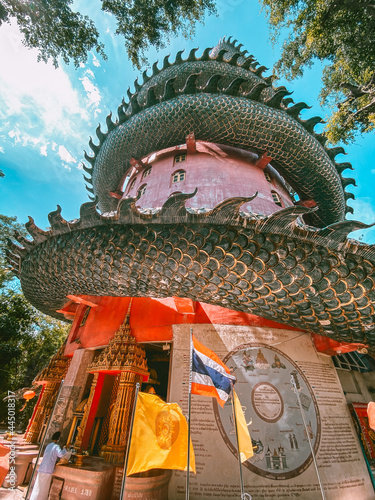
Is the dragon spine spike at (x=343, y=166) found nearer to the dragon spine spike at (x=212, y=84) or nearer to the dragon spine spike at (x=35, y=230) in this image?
Answer: the dragon spine spike at (x=212, y=84)

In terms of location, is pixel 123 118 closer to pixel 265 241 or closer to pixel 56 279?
pixel 56 279

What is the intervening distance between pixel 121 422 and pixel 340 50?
593 inches

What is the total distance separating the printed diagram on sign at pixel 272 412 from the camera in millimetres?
4445

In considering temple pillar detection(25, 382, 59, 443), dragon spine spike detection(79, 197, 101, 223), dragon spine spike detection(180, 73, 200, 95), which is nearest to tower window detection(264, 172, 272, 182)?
dragon spine spike detection(180, 73, 200, 95)

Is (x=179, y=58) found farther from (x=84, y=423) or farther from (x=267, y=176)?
(x=84, y=423)

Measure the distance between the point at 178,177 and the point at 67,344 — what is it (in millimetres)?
7424

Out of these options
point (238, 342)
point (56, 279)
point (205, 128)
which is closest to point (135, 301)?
point (56, 279)

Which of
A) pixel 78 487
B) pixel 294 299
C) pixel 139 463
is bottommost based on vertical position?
pixel 78 487

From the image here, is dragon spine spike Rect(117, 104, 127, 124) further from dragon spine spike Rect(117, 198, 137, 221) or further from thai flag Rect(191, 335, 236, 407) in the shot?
thai flag Rect(191, 335, 236, 407)

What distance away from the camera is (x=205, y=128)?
808cm

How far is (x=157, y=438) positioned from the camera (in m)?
3.09

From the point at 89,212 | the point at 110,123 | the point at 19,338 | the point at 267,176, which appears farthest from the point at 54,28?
the point at 19,338

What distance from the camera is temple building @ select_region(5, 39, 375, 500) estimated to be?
3701 mm

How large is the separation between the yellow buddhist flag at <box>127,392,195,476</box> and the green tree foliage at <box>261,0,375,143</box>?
11.7 metres
